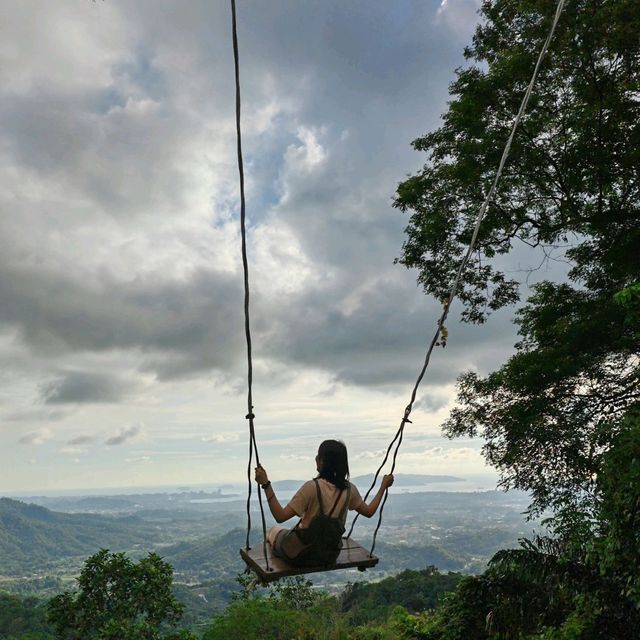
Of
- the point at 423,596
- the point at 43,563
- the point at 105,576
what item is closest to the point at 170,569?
the point at 105,576

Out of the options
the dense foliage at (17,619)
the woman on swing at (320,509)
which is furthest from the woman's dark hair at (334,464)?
the dense foliage at (17,619)

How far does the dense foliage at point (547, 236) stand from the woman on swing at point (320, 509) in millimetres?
4320

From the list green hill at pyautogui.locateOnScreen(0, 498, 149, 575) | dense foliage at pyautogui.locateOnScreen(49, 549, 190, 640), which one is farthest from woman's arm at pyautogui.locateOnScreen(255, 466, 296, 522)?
green hill at pyautogui.locateOnScreen(0, 498, 149, 575)

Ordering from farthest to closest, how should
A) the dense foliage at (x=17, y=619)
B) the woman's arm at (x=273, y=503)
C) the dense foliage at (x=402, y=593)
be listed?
the dense foliage at (x=17, y=619) → the dense foliage at (x=402, y=593) → the woman's arm at (x=273, y=503)

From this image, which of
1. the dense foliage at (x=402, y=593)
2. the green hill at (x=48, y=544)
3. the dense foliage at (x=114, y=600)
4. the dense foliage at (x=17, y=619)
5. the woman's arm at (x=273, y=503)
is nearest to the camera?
the woman's arm at (x=273, y=503)

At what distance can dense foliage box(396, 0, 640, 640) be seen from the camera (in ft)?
26.1

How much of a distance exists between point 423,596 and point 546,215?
75.5ft

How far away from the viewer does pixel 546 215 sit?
32.4 feet

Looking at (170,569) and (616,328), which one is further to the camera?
(170,569)

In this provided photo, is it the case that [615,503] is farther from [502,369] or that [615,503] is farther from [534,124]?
[534,124]

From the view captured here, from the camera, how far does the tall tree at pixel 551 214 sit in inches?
334

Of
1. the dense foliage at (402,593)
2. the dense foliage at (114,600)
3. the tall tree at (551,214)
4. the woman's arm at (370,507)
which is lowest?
the dense foliage at (402,593)

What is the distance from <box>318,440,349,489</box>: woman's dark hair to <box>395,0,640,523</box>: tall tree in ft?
18.7

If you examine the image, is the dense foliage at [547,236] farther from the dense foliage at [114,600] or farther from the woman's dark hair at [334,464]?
the dense foliage at [114,600]
